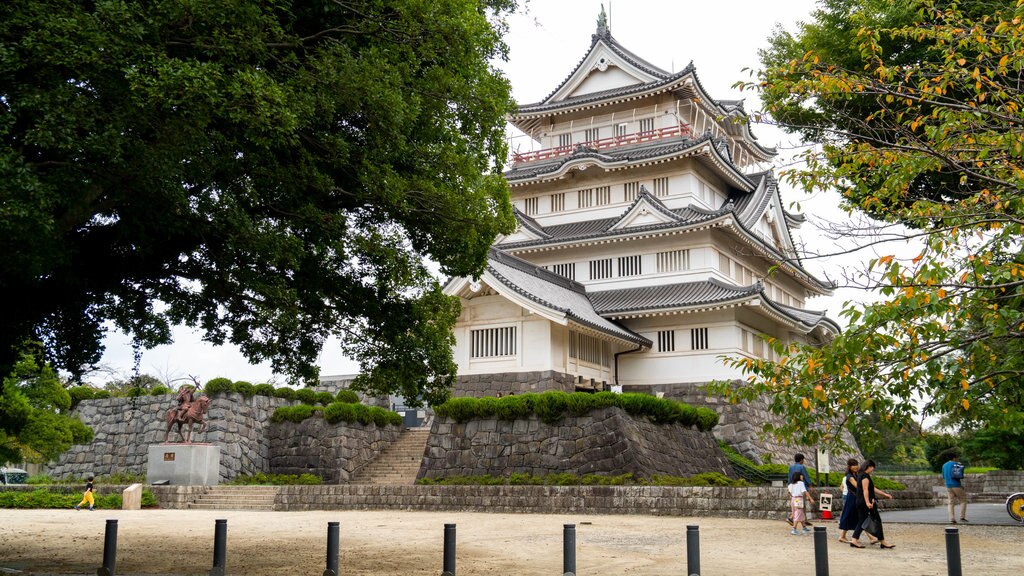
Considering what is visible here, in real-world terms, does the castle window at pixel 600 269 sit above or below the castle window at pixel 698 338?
above

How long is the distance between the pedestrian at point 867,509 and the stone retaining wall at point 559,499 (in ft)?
17.6

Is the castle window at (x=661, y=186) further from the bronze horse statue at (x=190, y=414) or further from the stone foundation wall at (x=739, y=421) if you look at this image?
the bronze horse statue at (x=190, y=414)

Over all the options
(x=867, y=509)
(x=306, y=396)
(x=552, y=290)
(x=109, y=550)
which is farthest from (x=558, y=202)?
(x=109, y=550)

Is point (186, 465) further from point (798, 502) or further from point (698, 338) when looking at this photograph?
point (798, 502)

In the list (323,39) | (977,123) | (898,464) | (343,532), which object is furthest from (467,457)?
(898,464)

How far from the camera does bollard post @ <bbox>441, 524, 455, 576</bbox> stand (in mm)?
8844

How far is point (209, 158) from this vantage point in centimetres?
838

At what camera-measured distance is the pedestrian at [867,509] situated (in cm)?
1217

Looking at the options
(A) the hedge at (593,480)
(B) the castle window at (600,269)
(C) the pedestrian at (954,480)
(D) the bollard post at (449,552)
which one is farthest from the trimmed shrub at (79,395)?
(C) the pedestrian at (954,480)

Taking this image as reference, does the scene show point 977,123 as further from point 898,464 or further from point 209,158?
point 898,464

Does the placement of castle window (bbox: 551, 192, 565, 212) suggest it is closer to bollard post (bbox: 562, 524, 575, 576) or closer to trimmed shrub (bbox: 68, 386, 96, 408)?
trimmed shrub (bbox: 68, 386, 96, 408)

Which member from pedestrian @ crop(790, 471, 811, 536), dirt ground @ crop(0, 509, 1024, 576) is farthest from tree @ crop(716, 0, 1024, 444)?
pedestrian @ crop(790, 471, 811, 536)

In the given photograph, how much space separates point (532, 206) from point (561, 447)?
57.0ft

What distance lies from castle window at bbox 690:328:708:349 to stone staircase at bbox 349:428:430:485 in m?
10.5
